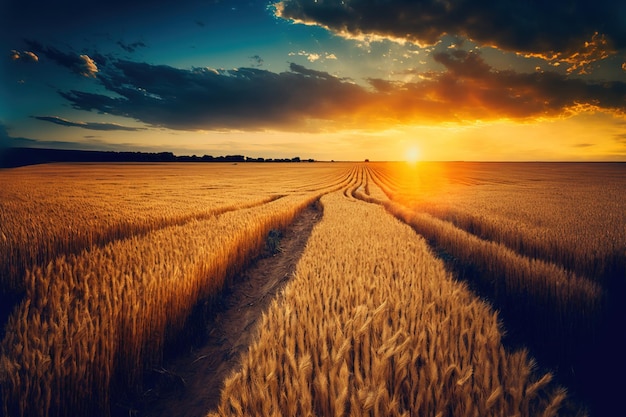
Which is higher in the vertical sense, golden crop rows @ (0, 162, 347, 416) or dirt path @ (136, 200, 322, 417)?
golden crop rows @ (0, 162, 347, 416)

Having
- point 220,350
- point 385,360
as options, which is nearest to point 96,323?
point 220,350

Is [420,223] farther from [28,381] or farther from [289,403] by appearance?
[28,381]

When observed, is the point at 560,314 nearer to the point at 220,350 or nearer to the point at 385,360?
the point at 385,360

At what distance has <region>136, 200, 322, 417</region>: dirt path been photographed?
2.74 metres

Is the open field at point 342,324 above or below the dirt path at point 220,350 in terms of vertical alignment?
above

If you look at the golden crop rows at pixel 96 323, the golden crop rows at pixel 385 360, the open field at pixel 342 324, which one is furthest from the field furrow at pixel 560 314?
the golden crop rows at pixel 96 323

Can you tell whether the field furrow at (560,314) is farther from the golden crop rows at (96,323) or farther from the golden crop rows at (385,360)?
the golden crop rows at (96,323)

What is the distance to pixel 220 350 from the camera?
3.65 meters

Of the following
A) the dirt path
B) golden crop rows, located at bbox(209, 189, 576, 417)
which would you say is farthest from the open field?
the dirt path

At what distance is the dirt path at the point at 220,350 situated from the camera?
2.74 metres

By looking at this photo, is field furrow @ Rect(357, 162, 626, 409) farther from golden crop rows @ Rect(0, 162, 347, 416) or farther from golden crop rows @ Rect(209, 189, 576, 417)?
golden crop rows @ Rect(0, 162, 347, 416)

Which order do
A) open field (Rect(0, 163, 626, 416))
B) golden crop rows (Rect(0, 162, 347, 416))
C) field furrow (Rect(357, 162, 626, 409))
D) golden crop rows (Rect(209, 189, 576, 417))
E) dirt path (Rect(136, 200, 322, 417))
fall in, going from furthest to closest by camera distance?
dirt path (Rect(136, 200, 322, 417)) → field furrow (Rect(357, 162, 626, 409)) → golden crop rows (Rect(0, 162, 347, 416)) → open field (Rect(0, 163, 626, 416)) → golden crop rows (Rect(209, 189, 576, 417))

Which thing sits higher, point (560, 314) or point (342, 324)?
point (342, 324)

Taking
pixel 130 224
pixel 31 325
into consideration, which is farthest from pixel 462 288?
pixel 130 224
